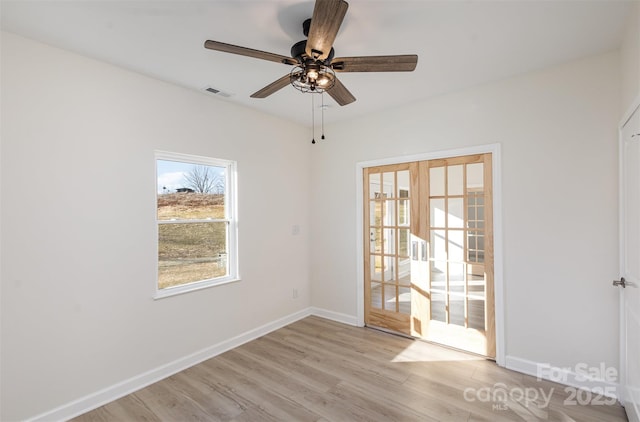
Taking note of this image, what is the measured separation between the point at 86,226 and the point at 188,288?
1.11 m

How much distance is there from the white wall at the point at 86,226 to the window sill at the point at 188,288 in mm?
62

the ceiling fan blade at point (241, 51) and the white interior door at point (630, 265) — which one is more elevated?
the ceiling fan blade at point (241, 51)

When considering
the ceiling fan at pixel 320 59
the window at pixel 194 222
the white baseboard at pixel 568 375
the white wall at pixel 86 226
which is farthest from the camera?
the window at pixel 194 222

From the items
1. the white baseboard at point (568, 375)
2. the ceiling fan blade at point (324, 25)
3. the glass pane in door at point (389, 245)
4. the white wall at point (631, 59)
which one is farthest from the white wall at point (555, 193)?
the ceiling fan blade at point (324, 25)

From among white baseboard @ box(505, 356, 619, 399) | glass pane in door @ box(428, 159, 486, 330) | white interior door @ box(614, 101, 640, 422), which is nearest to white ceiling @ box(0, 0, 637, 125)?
white interior door @ box(614, 101, 640, 422)

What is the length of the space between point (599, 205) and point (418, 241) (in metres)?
1.63

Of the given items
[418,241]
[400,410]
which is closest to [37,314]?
[400,410]

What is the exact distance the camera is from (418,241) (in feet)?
11.8

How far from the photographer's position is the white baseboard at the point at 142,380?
2277 millimetres

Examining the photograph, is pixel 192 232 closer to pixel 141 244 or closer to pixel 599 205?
pixel 141 244

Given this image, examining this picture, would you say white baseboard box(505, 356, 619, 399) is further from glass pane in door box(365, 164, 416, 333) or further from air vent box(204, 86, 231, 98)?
air vent box(204, 86, 231, 98)

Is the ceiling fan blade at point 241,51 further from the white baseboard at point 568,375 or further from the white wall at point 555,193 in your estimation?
the white baseboard at point 568,375

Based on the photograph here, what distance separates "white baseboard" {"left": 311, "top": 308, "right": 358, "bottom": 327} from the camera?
163 inches

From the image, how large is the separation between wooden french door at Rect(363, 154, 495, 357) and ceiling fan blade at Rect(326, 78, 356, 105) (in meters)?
1.46
